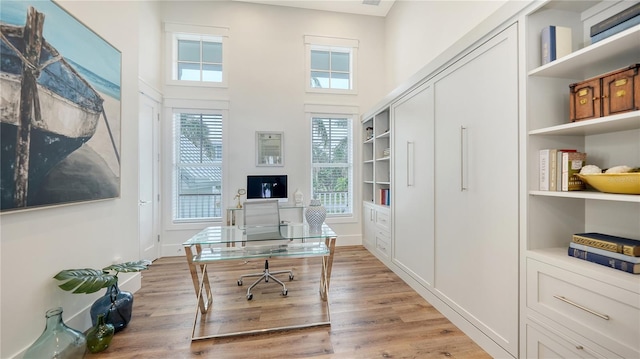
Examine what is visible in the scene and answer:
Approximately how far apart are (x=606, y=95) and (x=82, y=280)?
10.9 ft

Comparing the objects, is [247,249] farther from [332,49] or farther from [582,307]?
[332,49]

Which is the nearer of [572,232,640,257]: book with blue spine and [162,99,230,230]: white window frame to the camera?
[572,232,640,257]: book with blue spine

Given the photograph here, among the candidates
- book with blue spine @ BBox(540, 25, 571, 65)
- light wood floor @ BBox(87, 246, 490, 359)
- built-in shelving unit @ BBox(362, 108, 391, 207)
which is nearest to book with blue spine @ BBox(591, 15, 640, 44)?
book with blue spine @ BBox(540, 25, 571, 65)

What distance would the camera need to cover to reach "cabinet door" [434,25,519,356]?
64.1 inches

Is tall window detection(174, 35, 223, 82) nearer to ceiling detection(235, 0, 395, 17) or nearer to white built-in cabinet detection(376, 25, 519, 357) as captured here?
ceiling detection(235, 0, 395, 17)

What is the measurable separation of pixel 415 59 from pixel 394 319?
3.50 metres

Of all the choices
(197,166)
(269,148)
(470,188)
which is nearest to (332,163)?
(269,148)

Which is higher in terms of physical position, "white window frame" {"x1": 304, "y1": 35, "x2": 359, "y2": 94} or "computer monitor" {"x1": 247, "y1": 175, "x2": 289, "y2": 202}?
"white window frame" {"x1": 304, "y1": 35, "x2": 359, "y2": 94}

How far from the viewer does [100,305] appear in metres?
2.04

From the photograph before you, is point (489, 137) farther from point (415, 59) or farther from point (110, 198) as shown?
point (110, 198)

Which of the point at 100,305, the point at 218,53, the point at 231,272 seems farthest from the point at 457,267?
the point at 218,53

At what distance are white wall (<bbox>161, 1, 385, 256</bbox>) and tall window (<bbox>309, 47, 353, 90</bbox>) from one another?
22 cm

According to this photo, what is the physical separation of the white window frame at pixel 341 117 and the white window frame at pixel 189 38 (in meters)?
1.54

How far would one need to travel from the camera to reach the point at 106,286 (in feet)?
5.91
